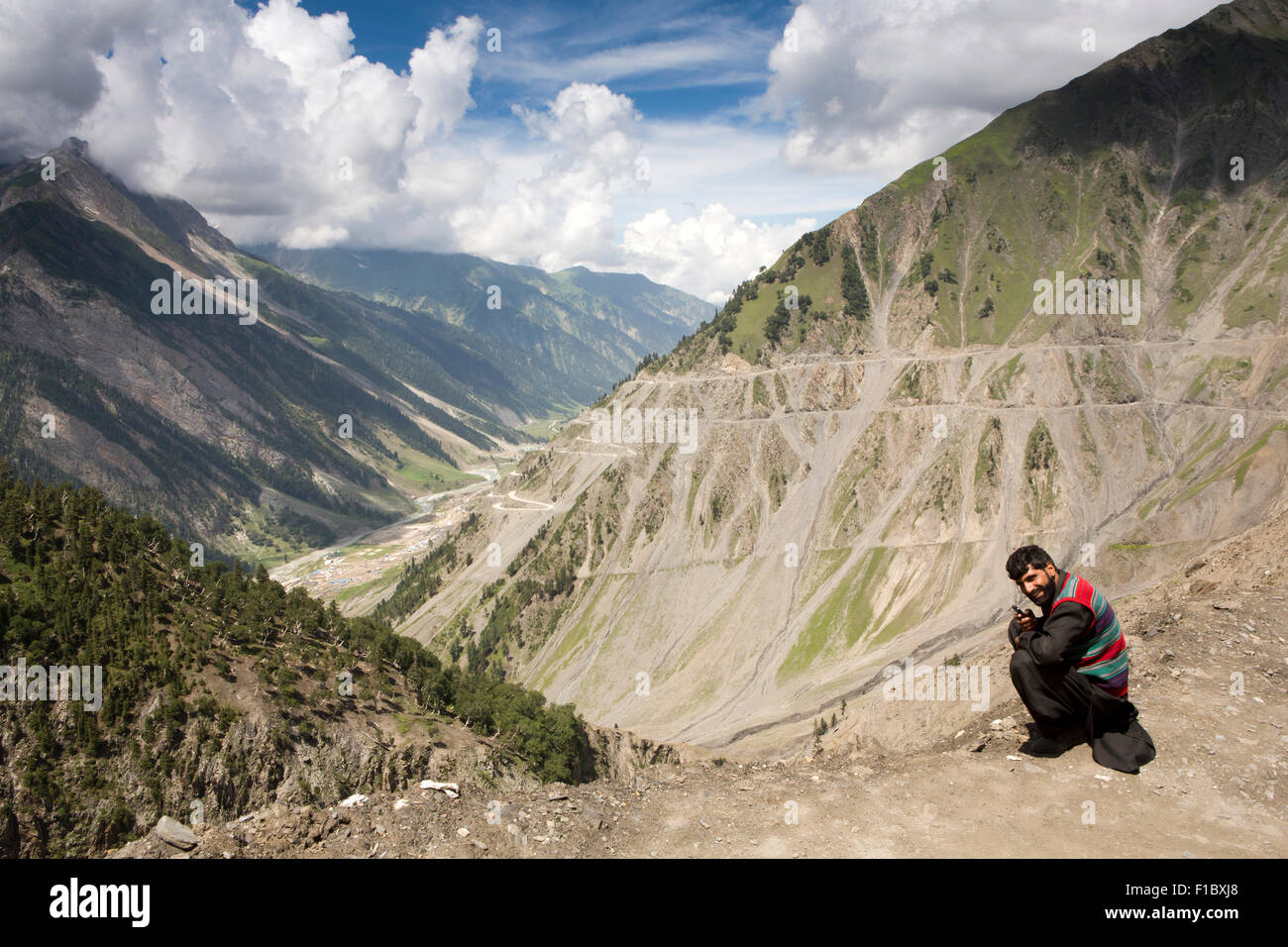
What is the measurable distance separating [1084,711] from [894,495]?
15085 cm

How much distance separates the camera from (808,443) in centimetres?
17688

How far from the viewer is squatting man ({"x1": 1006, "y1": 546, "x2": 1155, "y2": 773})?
543 inches

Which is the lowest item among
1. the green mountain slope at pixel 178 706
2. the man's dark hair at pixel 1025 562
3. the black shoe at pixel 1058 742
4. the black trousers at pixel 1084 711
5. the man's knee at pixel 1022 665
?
the green mountain slope at pixel 178 706

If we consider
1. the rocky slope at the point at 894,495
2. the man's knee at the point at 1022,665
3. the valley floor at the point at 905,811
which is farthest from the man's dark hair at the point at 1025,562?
the rocky slope at the point at 894,495

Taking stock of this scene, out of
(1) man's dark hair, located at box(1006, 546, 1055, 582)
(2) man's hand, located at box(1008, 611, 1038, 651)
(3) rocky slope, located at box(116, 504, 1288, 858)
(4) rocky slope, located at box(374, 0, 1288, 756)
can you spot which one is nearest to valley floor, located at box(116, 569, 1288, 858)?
(3) rocky slope, located at box(116, 504, 1288, 858)

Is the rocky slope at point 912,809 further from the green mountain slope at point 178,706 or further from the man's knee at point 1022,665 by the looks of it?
the green mountain slope at point 178,706

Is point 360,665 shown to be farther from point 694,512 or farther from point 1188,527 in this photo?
point 1188,527

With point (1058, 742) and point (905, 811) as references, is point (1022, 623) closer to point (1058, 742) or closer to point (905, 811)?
point (1058, 742)

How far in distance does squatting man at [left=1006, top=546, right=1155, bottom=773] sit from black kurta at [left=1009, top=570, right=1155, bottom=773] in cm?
2

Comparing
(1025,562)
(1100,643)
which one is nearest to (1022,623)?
(1025,562)

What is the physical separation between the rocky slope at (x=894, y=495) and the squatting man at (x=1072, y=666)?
3445 inches

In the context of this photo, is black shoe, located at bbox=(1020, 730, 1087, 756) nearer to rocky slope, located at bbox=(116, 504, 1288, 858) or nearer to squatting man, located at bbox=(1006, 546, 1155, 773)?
squatting man, located at bbox=(1006, 546, 1155, 773)

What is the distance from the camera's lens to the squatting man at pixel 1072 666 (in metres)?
13.8
